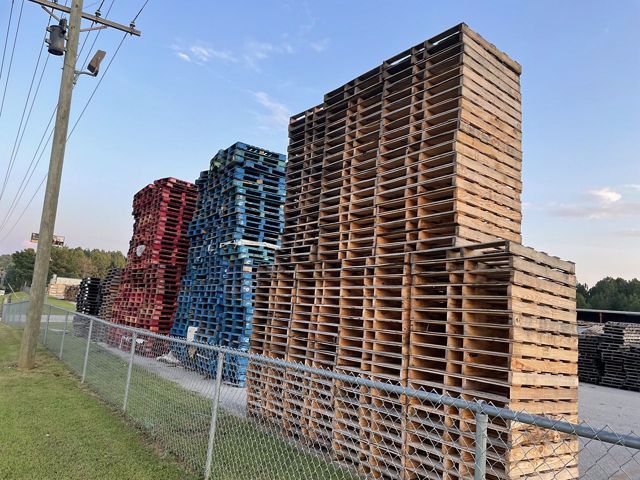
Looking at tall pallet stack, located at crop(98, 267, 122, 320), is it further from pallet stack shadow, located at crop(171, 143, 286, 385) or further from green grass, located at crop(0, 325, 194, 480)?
green grass, located at crop(0, 325, 194, 480)

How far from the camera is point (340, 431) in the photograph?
5023 millimetres

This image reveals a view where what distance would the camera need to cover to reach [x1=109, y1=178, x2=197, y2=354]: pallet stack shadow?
1529 centimetres

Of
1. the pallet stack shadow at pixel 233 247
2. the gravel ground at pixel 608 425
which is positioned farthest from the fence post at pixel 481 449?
the pallet stack shadow at pixel 233 247

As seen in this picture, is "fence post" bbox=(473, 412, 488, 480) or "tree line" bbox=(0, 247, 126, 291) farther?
"tree line" bbox=(0, 247, 126, 291)

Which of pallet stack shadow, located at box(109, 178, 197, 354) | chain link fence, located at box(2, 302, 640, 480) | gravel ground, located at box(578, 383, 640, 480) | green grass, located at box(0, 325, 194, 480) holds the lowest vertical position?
gravel ground, located at box(578, 383, 640, 480)

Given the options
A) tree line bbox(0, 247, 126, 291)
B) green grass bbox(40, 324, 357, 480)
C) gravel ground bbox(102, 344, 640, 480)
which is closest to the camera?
green grass bbox(40, 324, 357, 480)

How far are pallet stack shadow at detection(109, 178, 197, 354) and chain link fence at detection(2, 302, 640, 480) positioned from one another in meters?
4.84

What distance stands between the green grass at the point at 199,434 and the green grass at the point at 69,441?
9.4 inches

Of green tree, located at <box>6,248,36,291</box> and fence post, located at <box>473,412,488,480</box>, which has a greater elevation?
green tree, located at <box>6,248,36,291</box>

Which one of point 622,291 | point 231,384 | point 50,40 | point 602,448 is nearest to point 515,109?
point 602,448

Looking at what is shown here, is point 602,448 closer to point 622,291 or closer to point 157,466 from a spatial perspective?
point 157,466

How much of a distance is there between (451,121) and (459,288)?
2237mm

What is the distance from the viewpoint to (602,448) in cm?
736

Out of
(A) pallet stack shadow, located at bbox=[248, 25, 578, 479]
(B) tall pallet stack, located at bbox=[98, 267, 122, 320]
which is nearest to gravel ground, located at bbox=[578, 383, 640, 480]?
(A) pallet stack shadow, located at bbox=[248, 25, 578, 479]
